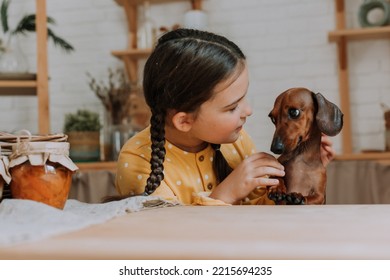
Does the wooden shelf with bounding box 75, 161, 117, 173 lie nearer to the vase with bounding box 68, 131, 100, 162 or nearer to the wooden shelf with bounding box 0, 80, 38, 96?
the vase with bounding box 68, 131, 100, 162

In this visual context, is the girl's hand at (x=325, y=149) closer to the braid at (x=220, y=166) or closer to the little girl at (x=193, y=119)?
the little girl at (x=193, y=119)

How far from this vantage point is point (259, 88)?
3082 mm

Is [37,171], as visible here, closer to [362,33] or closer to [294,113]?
[294,113]

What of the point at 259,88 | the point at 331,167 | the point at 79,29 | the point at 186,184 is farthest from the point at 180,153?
the point at 79,29

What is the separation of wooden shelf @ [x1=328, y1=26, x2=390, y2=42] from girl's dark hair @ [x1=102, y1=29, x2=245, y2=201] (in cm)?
169

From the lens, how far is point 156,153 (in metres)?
1.19

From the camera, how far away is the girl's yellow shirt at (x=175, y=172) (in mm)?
1224

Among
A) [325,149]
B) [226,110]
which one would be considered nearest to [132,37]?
[226,110]

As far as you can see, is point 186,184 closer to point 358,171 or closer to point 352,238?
point 352,238

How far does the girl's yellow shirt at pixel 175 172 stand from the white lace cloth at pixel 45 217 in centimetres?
32

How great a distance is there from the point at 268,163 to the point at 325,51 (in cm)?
212

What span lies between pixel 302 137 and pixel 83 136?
77.1 inches

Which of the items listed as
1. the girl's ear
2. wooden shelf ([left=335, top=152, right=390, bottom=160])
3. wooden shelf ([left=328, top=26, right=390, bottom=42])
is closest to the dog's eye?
the girl's ear

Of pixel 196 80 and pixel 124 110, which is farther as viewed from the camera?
pixel 124 110
